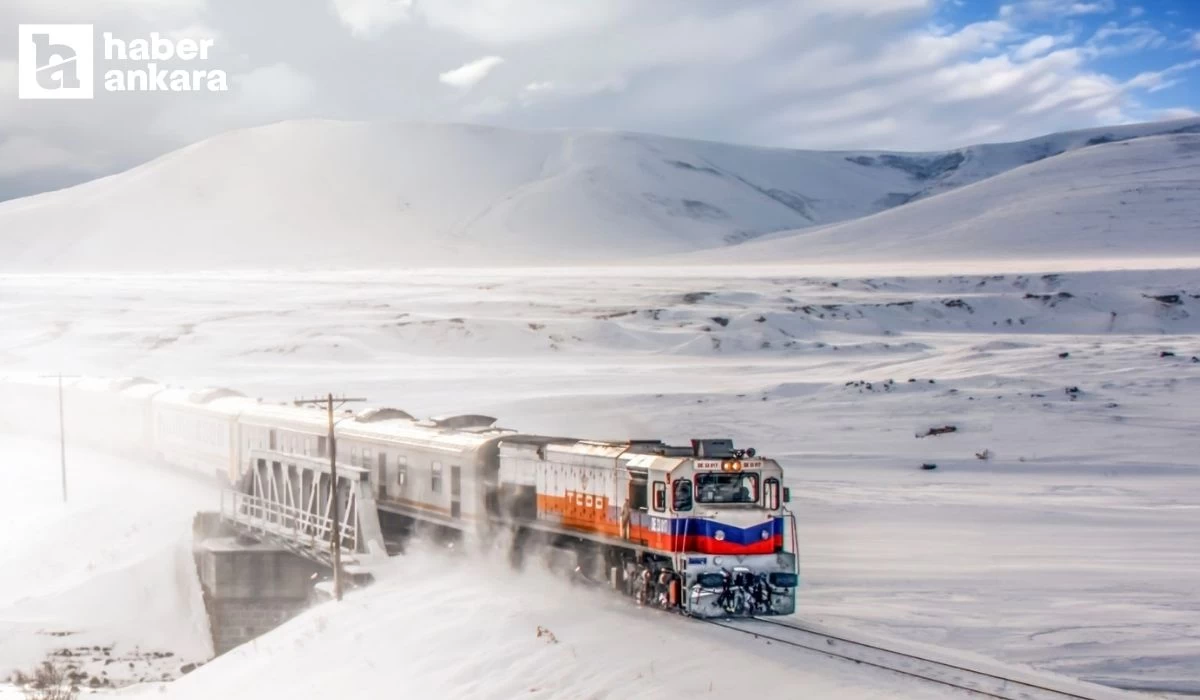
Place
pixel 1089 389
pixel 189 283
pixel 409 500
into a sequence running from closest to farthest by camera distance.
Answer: pixel 409 500, pixel 1089 389, pixel 189 283

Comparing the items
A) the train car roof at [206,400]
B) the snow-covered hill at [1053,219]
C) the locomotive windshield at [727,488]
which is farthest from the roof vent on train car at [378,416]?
the snow-covered hill at [1053,219]

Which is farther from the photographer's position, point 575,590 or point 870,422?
point 870,422

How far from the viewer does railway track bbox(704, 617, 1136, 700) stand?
18.3 meters

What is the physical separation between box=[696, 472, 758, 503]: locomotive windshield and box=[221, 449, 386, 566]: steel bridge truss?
8.59m

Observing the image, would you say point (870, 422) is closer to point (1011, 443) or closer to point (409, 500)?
point (1011, 443)

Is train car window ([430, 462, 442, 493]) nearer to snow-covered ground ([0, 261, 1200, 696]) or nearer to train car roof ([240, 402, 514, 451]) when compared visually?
train car roof ([240, 402, 514, 451])

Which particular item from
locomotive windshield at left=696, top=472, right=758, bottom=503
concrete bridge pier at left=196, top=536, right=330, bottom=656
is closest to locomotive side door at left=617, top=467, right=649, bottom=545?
locomotive windshield at left=696, top=472, right=758, bottom=503

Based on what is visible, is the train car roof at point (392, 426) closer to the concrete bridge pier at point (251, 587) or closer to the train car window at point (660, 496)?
the concrete bridge pier at point (251, 587)

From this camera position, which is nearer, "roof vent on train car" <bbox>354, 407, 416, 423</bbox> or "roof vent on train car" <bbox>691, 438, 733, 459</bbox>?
"roof vent on train car" <bbox>691, 438, 733, 459</bbox>

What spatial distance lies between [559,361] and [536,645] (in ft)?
179

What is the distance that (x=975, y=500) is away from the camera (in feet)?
126

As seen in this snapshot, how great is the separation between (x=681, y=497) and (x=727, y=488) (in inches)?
41.0

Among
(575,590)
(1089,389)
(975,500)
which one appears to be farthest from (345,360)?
(575,590)

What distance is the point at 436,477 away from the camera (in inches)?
1177
